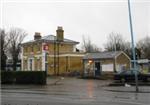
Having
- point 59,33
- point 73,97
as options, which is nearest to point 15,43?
point 59,33

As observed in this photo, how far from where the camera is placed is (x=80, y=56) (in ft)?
228

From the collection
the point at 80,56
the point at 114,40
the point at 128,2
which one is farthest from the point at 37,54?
the point at 114,40

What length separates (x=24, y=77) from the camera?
41.2 metres

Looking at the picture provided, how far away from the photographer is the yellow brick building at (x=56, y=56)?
224ft

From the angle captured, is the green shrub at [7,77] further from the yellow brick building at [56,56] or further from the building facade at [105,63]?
the yellow brick building at [56,56]

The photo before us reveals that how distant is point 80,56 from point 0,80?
2925 centimetres

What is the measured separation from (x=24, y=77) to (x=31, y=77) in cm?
87

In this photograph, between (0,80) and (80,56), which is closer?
(0,80)

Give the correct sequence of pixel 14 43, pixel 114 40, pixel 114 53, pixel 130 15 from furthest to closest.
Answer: pixel 114 40, pixel 14 43, pixel 114 53, pixel 130 15

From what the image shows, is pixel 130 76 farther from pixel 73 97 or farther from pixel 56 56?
pixel 56 56

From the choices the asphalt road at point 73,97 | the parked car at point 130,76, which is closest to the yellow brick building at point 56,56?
the parked car at point 130,76

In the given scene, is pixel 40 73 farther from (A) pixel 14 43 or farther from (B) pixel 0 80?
(A) pixel 14 43

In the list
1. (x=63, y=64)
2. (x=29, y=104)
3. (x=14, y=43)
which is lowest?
(x=29, y=104)

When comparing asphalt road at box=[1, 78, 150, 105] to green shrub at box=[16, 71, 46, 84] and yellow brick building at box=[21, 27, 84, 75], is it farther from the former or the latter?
yellow brick building at box=[21, 27, 84, 75]
